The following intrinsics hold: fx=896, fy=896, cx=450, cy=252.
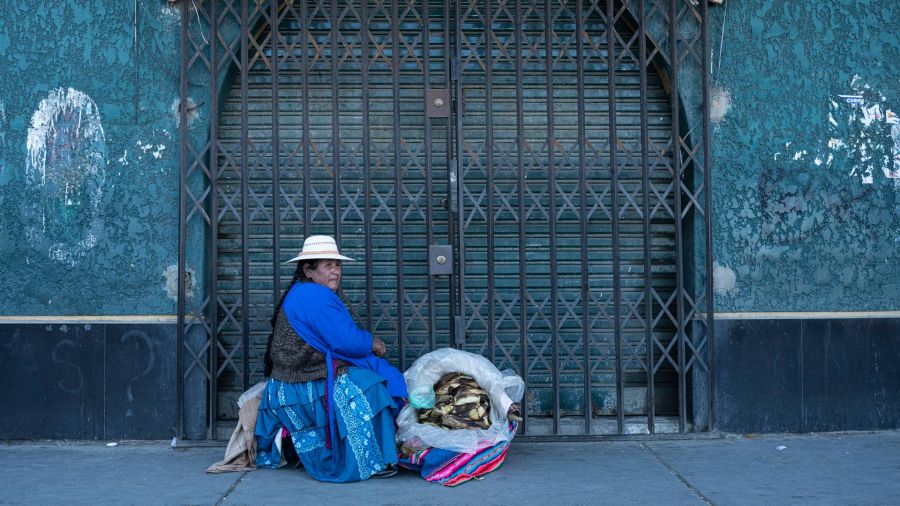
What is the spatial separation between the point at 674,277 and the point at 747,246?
0.54m

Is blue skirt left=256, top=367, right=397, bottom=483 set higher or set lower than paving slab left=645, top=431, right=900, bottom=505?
higher

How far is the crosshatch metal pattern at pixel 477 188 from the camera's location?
6.10 metres

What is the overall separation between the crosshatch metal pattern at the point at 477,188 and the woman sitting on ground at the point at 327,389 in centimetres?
78

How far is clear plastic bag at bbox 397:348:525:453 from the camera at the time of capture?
518 cm

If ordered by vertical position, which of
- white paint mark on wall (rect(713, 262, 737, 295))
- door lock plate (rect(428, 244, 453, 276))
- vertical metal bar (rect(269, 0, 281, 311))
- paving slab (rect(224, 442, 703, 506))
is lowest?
paving slab (rect(224, 442, 703, 506))

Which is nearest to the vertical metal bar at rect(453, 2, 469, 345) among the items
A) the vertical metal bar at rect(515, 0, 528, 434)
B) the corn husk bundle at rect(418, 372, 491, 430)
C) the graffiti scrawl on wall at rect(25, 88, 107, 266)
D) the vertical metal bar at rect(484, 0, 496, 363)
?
the vertical metal bar at rect(484, 0, 496, 363)

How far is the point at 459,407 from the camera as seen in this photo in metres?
5.27

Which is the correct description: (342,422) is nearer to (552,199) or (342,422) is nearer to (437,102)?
(552,199)

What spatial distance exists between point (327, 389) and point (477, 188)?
6.16 feet

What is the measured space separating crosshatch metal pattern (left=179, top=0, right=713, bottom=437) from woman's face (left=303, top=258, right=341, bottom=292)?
685mm

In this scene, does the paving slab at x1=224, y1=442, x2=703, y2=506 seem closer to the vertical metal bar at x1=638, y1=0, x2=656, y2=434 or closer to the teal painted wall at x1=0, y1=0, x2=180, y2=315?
the vertical metal bar at x1=638, y1=0, x2=656, y2=434

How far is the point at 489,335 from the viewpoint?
6090 millimetres

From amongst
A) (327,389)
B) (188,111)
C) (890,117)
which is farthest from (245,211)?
(890,117)

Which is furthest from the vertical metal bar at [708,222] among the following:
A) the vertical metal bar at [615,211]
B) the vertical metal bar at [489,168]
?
the vertical metal bar at [489,168]
